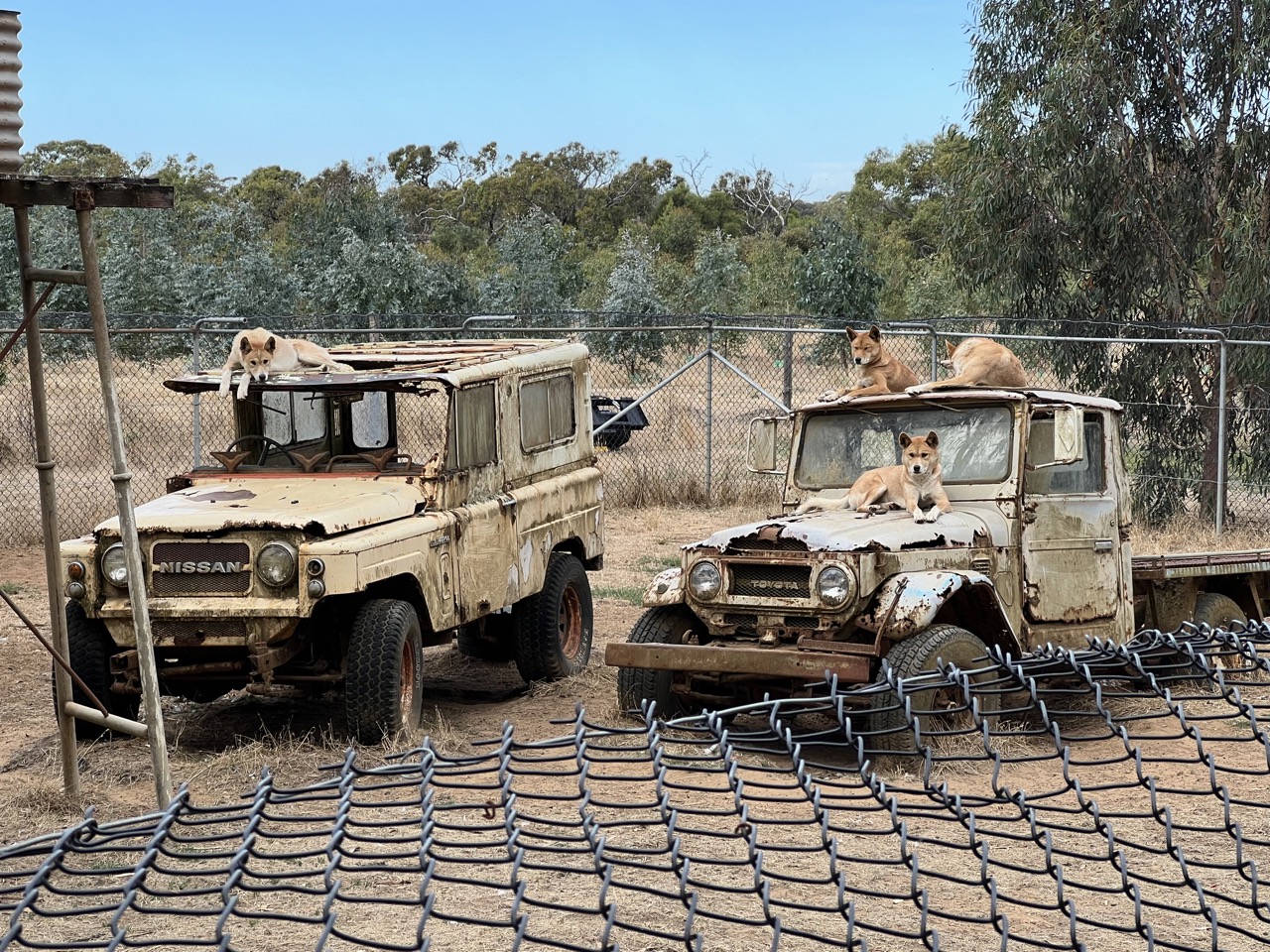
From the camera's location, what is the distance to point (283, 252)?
3488 cm

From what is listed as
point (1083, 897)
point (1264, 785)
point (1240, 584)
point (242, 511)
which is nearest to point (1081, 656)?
point (1083, 897)

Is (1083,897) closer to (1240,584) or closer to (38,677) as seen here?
(1240,584)

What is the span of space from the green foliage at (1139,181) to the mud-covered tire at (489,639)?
883 cm

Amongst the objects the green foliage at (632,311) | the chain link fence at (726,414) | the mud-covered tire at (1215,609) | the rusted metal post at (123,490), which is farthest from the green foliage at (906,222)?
the rusted metal post at (123,490)

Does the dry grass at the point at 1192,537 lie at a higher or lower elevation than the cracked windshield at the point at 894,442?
lower

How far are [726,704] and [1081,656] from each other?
13.9 ft

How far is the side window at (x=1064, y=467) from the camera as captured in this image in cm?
826

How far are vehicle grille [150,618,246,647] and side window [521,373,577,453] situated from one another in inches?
95.0

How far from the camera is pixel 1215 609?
9922mm

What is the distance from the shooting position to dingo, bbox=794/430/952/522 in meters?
8.05

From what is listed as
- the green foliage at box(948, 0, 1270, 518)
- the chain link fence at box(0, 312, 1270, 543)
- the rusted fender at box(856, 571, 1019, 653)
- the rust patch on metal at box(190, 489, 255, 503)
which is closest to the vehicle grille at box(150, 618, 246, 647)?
the rust patch on metal at box(190, 489, 255, 503)

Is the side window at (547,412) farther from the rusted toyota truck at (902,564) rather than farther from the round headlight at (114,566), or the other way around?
the round headlight at (114,566)

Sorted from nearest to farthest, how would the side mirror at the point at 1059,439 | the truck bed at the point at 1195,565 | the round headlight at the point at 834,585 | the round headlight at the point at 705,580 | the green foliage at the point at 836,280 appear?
the round headlight at the point at 834,585 < the round headlight at the point at 705,580 < the side mirror at the point at 1059,439 < the truck bed at the point at 1195,565 < the green foliage at the point at 836,280

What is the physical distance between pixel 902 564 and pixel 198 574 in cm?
344
